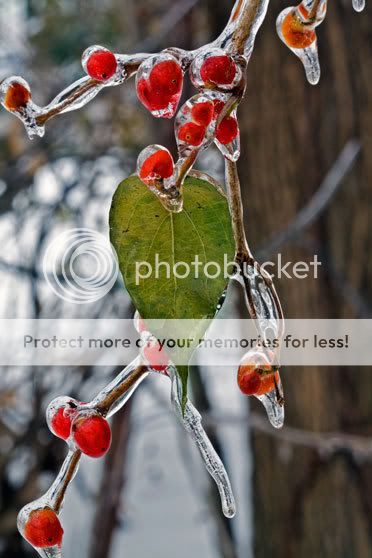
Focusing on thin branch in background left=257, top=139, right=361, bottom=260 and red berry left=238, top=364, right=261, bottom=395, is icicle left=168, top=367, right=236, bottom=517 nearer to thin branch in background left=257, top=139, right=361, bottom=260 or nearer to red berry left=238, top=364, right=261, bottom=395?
red berry left=238, top=364, right=261, bottom=395

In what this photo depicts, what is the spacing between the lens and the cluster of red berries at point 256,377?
253mm

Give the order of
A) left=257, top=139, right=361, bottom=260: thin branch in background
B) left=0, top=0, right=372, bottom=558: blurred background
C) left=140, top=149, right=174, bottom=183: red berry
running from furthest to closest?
left=0, top=0, right=372, bottom=558: blurred background, left=257, top=139, right=361, bottom=260: thin branch in background, left=140, top=149, right=174, bottom=183: red berry

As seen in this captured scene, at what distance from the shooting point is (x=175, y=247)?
0.72 ft

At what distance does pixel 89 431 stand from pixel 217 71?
0.11 meters

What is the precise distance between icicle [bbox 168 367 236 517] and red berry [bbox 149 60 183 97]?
0.26ft

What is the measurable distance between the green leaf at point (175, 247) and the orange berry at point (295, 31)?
78 mm

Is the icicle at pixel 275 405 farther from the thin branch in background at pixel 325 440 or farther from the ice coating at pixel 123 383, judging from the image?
the thin branch in background at pixel 325 440

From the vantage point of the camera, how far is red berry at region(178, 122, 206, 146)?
0.66 ft

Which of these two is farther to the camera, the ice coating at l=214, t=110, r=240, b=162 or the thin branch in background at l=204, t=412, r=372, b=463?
the thin branch in background at l=204, t=412, r=372, b=463

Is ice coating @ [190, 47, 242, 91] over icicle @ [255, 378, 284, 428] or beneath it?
over

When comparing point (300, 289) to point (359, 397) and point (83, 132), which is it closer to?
point (359, 397)

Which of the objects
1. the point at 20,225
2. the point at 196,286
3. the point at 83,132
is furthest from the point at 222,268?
the point at 83,132

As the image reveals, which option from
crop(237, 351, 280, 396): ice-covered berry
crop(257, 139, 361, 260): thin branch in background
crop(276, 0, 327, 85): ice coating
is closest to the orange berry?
crop(276, 0, 327, 85): ice coating

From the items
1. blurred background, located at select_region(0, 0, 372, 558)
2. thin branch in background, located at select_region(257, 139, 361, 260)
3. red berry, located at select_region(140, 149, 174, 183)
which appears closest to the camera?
red berry, located at select_region(140, 149, 174, 183)
